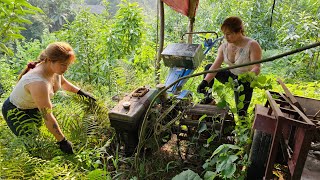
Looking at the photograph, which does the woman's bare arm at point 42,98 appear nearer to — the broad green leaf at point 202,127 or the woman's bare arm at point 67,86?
the woman's bare arm at point 67,86

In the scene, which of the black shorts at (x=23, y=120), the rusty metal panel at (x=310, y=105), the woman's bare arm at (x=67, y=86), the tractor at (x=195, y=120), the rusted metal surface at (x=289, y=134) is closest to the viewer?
the rusted metal surface at (x=289, y=134)

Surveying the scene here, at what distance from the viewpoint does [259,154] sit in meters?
2.15

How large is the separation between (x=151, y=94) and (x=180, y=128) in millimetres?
482

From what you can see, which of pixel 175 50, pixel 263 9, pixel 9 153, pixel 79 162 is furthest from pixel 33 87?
pixel 263 9

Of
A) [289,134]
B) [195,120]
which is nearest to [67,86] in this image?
[195,120]

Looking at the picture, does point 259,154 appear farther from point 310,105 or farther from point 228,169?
point 310,105

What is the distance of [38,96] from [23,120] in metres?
0.40

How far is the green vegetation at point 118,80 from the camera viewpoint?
2129 millimetres

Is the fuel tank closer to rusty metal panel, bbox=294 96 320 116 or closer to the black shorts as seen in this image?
the black shorts

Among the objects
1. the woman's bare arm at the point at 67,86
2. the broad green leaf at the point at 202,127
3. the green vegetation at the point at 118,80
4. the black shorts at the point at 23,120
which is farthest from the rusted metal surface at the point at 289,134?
the woman's bare arm at the point at 67,86

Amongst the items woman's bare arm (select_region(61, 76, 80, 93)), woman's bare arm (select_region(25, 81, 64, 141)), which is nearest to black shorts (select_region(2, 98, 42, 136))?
woman's bare arm (select_region(25, 81, 64, 141))

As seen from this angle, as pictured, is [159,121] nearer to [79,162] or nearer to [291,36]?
[79,162]

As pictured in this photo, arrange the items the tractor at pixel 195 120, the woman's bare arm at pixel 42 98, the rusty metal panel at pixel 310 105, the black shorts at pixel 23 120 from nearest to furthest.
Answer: the tractor at pixel 195 120 < the woman's bare arm at pixel 42 98 < the black shorts at pixel 23 120 < the rusty metal panel at pixel 310 105

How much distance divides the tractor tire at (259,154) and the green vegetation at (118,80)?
0.26 ft
